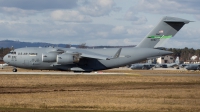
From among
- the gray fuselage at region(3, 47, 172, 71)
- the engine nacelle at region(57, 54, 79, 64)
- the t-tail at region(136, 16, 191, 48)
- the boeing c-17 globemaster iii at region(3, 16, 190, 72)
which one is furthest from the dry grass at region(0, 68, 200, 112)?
the t-tail at region(136, 16, 191, 48)

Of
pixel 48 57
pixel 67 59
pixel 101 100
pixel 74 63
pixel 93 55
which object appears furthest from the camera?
pixel 74 63

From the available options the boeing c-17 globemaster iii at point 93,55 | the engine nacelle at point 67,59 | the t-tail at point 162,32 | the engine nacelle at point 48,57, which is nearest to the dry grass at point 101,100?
the engine nacelle at point 67,59

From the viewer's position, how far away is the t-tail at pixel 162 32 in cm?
6134

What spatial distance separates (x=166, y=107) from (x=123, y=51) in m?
34.6

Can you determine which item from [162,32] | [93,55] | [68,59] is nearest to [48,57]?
[68,59]

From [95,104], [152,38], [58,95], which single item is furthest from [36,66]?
[95,104]

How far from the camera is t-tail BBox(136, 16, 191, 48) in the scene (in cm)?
6134

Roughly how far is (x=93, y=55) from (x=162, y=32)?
30.7ft

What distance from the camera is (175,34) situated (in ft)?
203

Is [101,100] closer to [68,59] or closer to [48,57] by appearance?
[68,59]

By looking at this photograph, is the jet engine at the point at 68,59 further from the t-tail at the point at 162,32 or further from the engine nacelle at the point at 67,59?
the t-tail at the point at 162,32

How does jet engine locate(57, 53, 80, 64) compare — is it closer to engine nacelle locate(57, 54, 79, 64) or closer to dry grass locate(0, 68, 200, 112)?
engine nacelle locate(57, 54, 79, 64)

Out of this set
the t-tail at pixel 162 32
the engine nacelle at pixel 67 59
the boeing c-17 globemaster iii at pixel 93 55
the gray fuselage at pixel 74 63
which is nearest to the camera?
the engine nacelle at pixel 67 59

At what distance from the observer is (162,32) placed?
202ft
